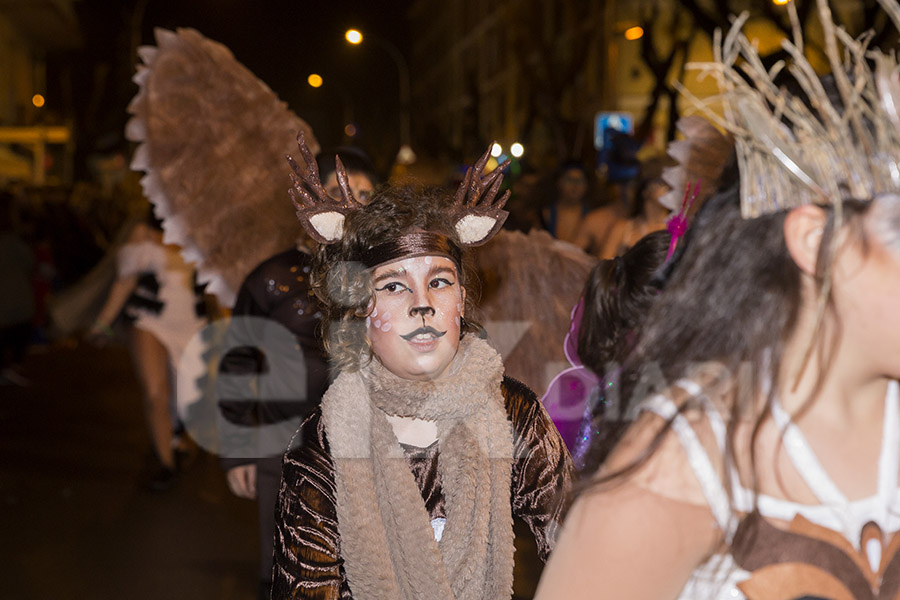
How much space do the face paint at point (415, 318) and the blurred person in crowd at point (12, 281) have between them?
344 inches

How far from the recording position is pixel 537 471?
2398 millimetres

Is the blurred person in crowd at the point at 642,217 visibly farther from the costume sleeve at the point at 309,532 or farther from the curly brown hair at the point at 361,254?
the costume sleeve at the point at 309,532

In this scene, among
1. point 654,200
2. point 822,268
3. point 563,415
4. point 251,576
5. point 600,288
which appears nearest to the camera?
point 822,268

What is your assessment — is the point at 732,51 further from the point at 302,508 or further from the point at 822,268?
the point at 302,508

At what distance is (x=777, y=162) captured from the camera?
1224 millimetres

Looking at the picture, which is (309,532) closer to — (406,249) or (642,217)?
(406,249)

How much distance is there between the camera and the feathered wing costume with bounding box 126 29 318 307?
463 centimetres

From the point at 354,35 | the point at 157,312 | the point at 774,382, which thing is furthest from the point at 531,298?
the point at 354,35

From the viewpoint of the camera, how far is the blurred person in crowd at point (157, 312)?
6898 mm

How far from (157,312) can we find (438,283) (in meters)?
4.93

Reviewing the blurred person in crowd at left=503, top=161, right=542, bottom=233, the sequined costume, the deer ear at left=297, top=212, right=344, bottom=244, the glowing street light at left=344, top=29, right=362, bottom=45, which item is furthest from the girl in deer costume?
the glowing street light at left=344, top=29, right=362, bottom=45

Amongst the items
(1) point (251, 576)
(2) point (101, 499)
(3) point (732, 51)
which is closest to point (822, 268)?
(3) point (732, 51)

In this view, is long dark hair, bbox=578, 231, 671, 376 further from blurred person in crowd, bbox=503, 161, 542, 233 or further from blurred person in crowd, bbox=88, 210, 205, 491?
blurred person in crowd, bbox=88, 210, 205, 491

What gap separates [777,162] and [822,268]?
0.45ft
